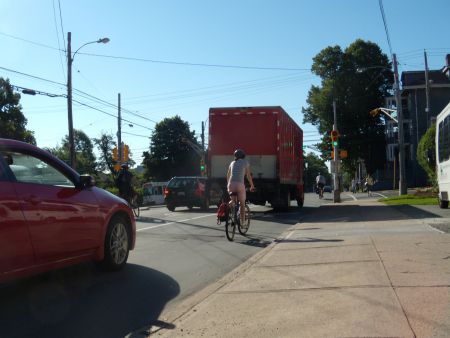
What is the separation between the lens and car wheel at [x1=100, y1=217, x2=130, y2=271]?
262 inches

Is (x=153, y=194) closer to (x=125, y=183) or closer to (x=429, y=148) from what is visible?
(x=429, y=148)

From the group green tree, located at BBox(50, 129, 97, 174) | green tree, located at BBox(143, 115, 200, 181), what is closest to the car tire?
green tree, located at BBox(143, 115, 200, 181)

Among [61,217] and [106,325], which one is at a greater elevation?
[61,217]

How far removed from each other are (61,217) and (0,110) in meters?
58.9

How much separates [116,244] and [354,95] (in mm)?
51664

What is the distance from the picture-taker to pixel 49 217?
5.50 meters

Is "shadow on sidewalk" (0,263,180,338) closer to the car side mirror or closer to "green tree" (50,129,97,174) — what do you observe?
the car side mirror

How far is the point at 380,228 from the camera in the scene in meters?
10.1

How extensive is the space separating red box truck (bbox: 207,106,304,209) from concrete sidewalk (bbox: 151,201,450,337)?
8.79m

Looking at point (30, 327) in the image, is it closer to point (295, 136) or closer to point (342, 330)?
point (342, 330)

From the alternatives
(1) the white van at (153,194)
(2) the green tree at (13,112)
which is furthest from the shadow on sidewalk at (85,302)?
(2) the green tree at (13,112)

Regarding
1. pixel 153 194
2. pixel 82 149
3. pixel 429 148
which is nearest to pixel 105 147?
pixel 82 149

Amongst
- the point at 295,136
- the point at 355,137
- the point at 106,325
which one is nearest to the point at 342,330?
the point at 106,325

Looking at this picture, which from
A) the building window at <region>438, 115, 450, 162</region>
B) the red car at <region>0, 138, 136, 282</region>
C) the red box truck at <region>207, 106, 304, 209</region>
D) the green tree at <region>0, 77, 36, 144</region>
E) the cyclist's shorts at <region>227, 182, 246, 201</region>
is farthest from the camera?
the green tree at <region>0, 77, 36, 144</region>
